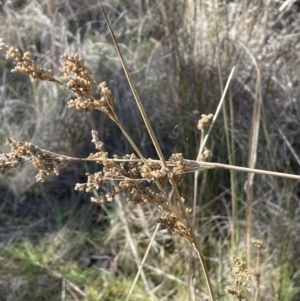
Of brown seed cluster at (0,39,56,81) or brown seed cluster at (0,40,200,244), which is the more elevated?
brown seed cluster at (0,39,56,81)

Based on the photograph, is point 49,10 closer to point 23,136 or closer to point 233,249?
point 23,136

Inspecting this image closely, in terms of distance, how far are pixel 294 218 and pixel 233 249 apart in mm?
281

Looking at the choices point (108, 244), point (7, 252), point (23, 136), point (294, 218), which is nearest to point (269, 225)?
point (294, 218)

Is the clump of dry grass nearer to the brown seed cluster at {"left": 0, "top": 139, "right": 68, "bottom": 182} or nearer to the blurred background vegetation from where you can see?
the brown seed cluster at {"left": 0, "top": 139, "right": 68, "bottom": 182}

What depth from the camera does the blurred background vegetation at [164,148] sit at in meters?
2.09

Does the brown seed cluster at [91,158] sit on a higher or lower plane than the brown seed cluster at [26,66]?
lower

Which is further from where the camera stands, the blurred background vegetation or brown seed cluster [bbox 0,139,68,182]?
the blurred background vegetation

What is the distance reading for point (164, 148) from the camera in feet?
8.46

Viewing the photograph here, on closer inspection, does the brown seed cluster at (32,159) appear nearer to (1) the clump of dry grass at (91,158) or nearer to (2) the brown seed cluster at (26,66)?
(1) the clump of dry grass at (91,158)

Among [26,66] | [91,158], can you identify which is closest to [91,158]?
[91,158]

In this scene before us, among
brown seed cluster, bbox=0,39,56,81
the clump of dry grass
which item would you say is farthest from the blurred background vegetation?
brown seed cluster, bbox=0,39,56,81

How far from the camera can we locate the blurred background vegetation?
209 cm

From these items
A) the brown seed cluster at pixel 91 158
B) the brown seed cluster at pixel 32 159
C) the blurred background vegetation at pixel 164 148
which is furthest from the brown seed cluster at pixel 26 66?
the blurred background vegetation at pixel 164 148

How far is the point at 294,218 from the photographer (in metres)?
2.05
